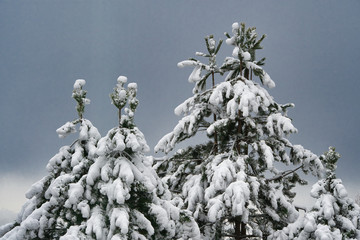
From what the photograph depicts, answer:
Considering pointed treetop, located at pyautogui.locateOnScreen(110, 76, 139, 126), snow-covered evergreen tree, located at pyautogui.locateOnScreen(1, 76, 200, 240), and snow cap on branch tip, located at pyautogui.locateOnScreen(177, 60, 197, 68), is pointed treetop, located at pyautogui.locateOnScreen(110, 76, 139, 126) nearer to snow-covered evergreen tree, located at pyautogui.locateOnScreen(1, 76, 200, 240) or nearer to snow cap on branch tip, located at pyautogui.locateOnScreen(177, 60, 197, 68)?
snow-covered evergreen tree, located at pyautogui.locateOnScreen(1, 76, 200, 240)

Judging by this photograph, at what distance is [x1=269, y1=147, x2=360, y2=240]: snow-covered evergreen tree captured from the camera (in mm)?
9252

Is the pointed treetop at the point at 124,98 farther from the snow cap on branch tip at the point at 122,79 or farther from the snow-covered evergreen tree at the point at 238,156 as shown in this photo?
the snow-covered evergreen tree at the point at 238,156

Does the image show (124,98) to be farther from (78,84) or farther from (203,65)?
(203,65)

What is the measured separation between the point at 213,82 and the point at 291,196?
17.5ft

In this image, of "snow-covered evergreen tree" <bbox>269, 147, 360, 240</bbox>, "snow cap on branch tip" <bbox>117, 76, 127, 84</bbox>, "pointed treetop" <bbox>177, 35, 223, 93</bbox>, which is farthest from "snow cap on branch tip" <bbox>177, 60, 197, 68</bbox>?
"snow-covered evergreen tree" <bbox>269, 147, 360, 240</bbox>

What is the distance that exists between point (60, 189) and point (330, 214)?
677cm

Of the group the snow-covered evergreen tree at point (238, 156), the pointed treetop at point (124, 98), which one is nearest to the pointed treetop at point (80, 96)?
the pointed treetop at point (124, 98)

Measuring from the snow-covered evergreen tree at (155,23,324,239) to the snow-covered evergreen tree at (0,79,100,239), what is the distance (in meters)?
3.77

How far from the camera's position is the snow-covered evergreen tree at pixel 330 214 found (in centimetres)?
925

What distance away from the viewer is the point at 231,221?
38.8 feet

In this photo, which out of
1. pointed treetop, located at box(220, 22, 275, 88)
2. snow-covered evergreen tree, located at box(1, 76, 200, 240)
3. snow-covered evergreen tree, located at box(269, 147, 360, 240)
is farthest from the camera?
pointed treetop, located at box(220, 22, 275, 88)

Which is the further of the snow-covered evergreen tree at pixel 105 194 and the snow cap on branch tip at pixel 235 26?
the snow cap on branch tip at pixel 235 26

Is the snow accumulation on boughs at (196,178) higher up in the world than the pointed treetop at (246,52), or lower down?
lower down

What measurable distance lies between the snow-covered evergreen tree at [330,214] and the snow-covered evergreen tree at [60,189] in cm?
578
